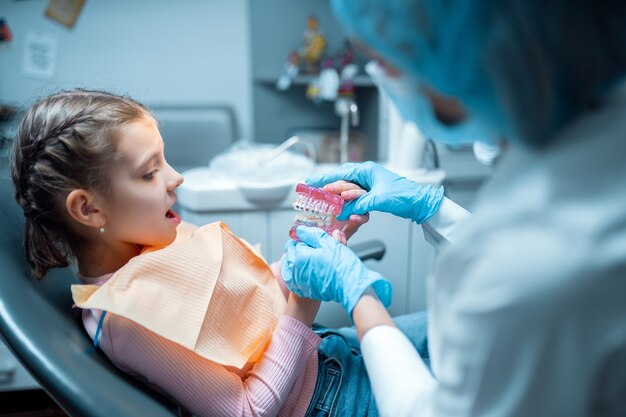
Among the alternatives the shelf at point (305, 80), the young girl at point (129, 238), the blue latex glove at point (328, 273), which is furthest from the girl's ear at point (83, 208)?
the shelf at point (305, 80)

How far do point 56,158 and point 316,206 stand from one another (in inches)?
18.5

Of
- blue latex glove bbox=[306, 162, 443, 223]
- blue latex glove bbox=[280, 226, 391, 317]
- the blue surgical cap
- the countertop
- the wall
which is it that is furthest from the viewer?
the wall

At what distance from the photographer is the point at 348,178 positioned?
42.0 inches

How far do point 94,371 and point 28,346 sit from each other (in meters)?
0.09

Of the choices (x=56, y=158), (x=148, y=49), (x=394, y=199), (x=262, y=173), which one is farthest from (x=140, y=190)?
(x=148, y=49)

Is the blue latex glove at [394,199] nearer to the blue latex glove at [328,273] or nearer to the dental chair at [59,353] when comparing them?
the blue latex glove at [328,273]

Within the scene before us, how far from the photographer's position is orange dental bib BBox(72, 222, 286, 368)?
2.46 feet

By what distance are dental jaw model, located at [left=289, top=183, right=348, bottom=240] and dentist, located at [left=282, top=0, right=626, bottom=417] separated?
1.24 feet

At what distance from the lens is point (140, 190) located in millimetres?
876

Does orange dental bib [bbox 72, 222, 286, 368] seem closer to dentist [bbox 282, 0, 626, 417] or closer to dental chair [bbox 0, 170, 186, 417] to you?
dental chair [bbox 0, 170, 186, 417]

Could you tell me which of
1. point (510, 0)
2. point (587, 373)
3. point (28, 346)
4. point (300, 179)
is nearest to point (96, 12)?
point (300, 179)

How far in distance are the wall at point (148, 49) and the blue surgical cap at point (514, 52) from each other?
2178 millimetres

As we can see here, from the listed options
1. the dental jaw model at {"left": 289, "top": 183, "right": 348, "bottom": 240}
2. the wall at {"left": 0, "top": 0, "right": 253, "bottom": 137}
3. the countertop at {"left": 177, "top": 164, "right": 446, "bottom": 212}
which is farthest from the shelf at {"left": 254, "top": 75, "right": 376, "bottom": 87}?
the dental jaw model at {"left": 289, "top": 183, "right": 348, "bottom": 240}

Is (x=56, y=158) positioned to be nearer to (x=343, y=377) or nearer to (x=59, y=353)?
(x=59, y=353)
